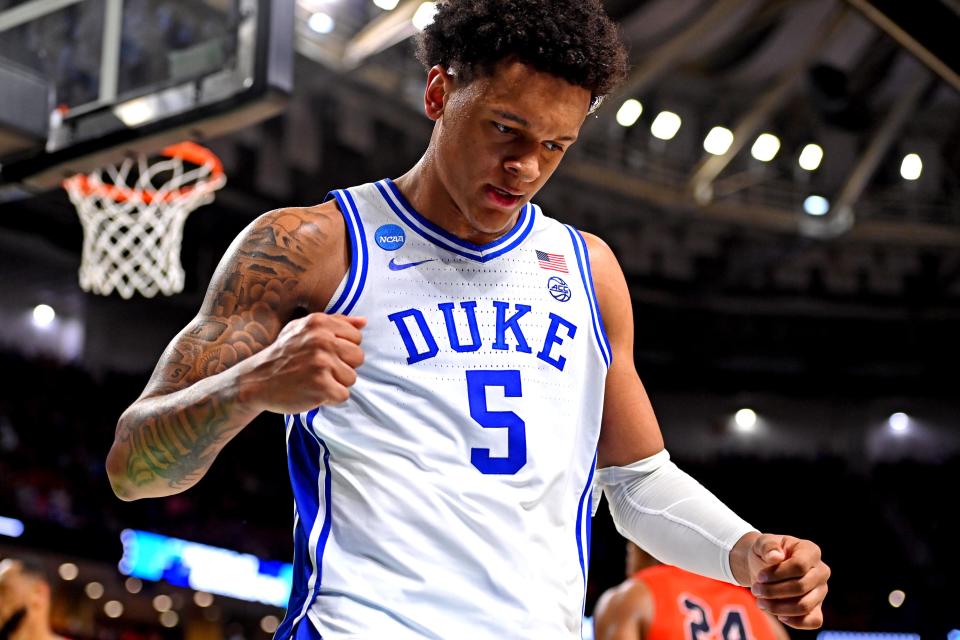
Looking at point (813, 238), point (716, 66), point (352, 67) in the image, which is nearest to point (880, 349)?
point (813, 238)

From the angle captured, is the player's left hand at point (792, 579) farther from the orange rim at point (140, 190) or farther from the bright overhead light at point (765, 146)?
the bright overhead light at point (765, 146)

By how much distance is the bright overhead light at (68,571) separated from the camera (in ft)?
47.2

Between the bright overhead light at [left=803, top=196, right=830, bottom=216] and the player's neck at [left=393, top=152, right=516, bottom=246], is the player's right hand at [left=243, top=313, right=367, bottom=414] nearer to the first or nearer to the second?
the player's neck at [left=393, top=152, right=516, bottom=246]

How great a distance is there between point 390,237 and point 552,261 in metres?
0.38

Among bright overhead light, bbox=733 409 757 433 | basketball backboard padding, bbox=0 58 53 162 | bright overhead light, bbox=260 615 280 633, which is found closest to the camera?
basketball backboard padding, bbox=0 58 53 162

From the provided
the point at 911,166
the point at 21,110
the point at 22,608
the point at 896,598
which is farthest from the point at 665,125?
the point at 22,608

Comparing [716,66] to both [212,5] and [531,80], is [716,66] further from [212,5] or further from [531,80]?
[531,80]

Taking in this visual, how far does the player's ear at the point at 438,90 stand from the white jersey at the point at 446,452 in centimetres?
22

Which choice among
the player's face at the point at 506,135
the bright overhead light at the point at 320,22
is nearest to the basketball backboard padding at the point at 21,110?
the player's face at the point at 506,135

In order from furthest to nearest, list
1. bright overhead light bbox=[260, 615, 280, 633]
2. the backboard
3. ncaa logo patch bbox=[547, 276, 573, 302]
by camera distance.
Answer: bright overhead light bbox=[260, 615, 280, 633], the backboard, ncaa logo patch bbox=[547, 276, 573, 302]

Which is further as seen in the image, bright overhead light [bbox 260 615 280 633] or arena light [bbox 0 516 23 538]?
bright overhead light [bbox 260 615 280 633]

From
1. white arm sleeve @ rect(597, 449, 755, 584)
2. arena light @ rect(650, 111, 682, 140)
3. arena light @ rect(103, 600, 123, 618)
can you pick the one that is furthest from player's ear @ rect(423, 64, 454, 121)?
arena light @ rect(103, 600, 123, 618)

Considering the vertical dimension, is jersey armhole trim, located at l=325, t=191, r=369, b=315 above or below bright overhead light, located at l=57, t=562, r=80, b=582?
above

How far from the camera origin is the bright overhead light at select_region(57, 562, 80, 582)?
47.2 feet
